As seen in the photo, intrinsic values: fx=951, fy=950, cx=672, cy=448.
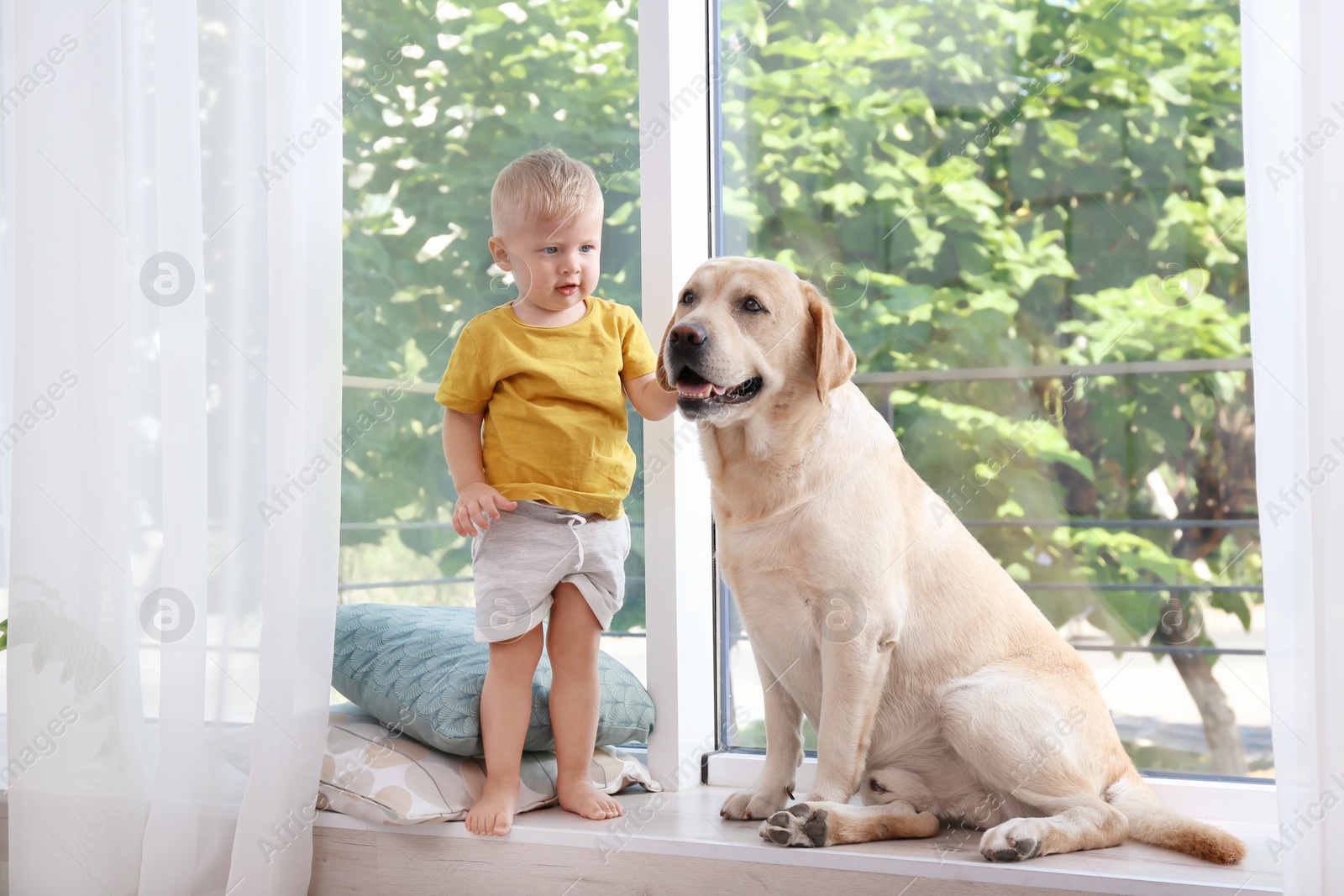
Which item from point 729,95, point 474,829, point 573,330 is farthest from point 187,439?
point 729,95

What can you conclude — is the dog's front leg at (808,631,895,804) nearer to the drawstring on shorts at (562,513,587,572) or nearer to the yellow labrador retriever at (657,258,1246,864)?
the yellow labrador retriever at (657,258,1246,864)

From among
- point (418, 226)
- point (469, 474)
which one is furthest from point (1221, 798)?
point (418, 226)

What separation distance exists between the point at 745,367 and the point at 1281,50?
0.76 m

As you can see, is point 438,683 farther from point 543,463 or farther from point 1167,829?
point 1167,829

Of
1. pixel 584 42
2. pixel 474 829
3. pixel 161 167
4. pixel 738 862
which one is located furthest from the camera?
pixel 584 42

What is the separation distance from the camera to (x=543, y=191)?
5.14ft

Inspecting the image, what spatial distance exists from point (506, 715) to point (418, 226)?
1484 millimetres

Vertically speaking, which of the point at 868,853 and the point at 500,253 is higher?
the point at 500,253

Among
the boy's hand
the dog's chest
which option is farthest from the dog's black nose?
the boy's hand

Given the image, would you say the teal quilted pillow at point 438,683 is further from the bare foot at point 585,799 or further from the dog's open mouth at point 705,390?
the dog's open mouth at point 705,390

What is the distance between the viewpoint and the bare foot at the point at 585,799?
1565mm

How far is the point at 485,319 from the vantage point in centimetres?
165

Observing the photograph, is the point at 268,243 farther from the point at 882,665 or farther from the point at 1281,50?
the point at 1281,50

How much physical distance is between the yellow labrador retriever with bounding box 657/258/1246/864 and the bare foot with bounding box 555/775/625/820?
20 cm
